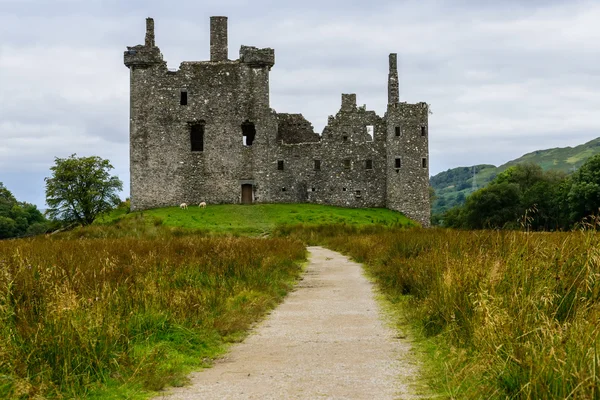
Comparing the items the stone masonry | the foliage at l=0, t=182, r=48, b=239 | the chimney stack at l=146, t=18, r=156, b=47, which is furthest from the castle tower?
the foliage at l=0, t=182, r=48, b=239

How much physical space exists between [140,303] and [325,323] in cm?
293

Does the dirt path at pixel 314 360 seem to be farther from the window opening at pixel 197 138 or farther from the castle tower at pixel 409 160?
the window opening at pixel 197 138

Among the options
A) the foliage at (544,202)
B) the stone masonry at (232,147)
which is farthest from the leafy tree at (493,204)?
the stone masonry at (232,147)

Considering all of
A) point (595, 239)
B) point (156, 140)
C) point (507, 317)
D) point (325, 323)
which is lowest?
point (325, 323)

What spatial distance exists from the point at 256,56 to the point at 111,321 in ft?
144

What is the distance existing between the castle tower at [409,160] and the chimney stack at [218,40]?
12.6 metres

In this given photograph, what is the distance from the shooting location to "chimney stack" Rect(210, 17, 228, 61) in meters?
51.2

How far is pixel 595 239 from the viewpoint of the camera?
7953mm

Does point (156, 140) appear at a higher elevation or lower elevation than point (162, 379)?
higher

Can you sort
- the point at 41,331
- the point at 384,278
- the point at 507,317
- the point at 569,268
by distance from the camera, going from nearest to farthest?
the point at 507,317
the point at 41,331
the point at 569,268
the point at 384,278

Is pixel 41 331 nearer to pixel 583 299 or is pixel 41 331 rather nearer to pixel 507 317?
pixel 507 317

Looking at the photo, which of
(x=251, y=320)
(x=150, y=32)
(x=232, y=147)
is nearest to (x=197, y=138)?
(x=232, y=147)

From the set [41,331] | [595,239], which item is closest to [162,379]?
[41,331]

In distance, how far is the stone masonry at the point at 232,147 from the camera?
49844mm
